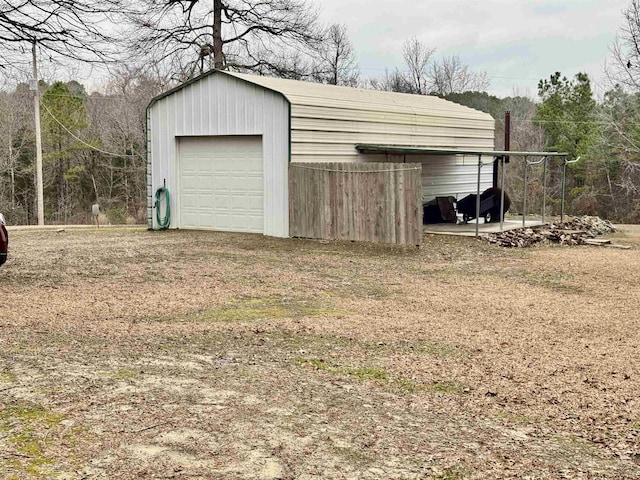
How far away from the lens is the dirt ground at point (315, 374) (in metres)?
4.23

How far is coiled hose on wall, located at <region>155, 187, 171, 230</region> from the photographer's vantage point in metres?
18.9

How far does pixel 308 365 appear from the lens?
6332 millimetres

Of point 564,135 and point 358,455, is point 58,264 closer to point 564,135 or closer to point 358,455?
point 358,455

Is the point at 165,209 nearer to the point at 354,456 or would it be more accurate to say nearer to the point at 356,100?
the point at 356,100

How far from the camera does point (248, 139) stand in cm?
1755

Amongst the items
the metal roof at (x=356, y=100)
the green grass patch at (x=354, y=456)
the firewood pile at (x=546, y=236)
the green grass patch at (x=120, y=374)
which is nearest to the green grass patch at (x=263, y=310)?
the green grass patch at (x=120, y=374)

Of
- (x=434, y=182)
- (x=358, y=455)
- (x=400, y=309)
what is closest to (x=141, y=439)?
(x=358, y=455)

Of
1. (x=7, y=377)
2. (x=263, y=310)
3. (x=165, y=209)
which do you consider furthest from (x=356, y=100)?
(x=7, y=377)

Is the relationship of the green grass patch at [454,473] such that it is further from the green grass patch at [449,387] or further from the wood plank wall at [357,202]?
the wood plank wall at [357,202]

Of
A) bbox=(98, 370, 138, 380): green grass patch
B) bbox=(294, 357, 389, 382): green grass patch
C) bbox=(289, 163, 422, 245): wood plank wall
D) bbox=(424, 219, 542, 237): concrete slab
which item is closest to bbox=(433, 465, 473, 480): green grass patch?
bbox=(294, 357, 389, 382): green grass patch

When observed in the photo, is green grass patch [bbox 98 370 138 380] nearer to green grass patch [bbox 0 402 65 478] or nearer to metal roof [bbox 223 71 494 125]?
green grass patch [bbox 0 402 65 478]

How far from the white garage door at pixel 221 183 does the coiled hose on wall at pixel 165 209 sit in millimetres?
323

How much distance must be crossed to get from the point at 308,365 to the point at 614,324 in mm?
3780

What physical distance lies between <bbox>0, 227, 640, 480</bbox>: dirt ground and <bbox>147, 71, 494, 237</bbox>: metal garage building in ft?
17.7
